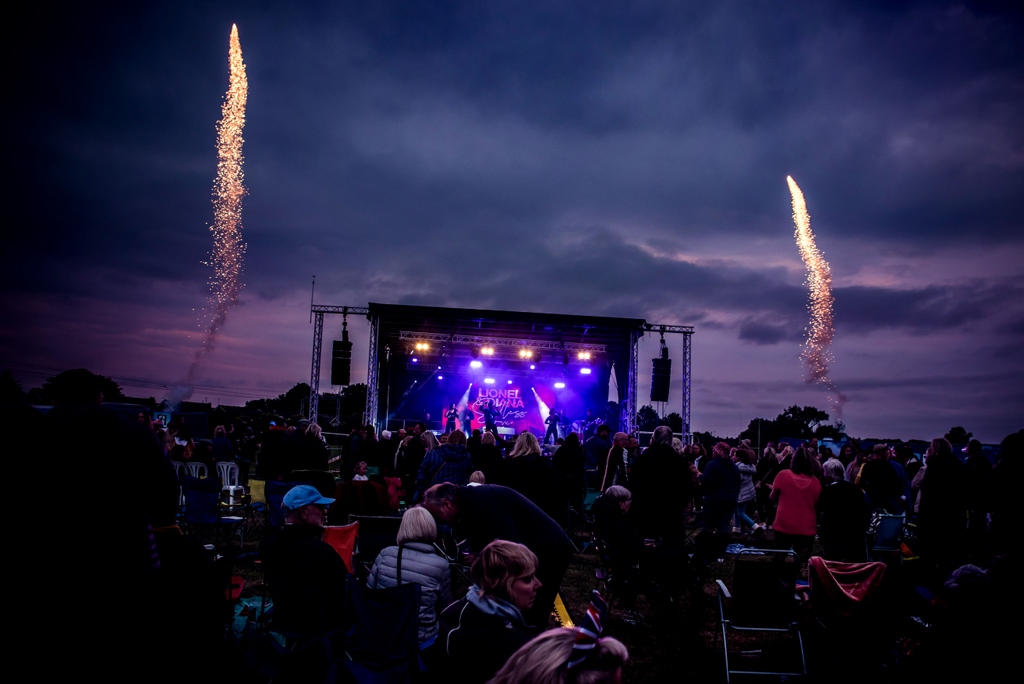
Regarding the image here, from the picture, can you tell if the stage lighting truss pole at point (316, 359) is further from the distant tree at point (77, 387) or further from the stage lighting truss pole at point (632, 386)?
the distant tree at point (77, 387)

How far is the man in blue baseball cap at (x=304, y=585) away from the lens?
3.48 meters

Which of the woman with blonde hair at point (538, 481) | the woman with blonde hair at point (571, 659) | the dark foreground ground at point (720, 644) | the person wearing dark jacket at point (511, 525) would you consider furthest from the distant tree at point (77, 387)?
the woman with blonde hair at point (538, 481)

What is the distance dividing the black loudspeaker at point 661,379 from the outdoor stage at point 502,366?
28.1 inches

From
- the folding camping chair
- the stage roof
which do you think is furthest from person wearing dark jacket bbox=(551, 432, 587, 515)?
the stage roof

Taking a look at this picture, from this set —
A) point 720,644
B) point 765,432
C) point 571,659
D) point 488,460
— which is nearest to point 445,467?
point 488,460

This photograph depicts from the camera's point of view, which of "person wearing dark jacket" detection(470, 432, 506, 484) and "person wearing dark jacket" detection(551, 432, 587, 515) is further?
"person wearing dark jacket" detection(551, 432, 587, 515)

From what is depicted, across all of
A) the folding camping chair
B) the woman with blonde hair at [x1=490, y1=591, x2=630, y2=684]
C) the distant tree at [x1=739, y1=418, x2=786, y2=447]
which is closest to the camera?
the woman with blonde hair at [x1=490, y1=591, x2=630, y2=684]

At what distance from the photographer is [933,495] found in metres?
6.66

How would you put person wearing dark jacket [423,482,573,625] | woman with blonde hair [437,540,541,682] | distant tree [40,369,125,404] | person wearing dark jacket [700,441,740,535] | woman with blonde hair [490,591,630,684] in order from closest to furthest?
1. woman with blonde hair [490,591,630,684]
2. woman with blonde hair [437,540,541,682]
3. distant tree [40,369,125,404]
4. person wearing dark jacket [423,482,573,625]
5. person wearing dark jacket [700,441,740,535]

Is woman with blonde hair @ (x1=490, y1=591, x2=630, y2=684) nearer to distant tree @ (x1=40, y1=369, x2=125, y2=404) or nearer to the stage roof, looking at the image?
distant tree @ (x1=40, y1=369, x2=125, y2=404)

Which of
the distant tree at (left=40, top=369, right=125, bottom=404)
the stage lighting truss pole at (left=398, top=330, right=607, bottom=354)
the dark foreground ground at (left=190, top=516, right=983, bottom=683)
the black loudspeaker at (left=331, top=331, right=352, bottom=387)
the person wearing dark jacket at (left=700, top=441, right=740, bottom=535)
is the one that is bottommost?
the dark foreground ground at (left=190, top=516, right=983, bottom=683)

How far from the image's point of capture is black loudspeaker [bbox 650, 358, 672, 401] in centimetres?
1948

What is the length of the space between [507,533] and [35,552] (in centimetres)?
234

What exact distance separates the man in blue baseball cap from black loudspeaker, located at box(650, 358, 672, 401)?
16954mm
